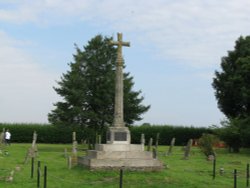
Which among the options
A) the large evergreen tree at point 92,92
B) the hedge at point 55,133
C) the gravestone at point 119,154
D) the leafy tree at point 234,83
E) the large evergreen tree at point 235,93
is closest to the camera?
the gravestone at point 119,154

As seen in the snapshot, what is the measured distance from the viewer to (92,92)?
145ft

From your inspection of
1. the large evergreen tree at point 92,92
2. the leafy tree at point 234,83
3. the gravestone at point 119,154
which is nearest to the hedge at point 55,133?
the leafy tree at point 234,83

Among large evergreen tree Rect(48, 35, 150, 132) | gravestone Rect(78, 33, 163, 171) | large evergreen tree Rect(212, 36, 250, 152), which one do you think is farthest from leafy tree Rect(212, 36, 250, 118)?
gravestone Rect(78, 33, 163, 171)

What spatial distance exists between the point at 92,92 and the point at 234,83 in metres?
17.3

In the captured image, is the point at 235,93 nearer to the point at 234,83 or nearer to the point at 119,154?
the point at 234,83

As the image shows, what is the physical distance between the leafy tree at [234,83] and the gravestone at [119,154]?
2853 centimetres

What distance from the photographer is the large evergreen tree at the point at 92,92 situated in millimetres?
43250

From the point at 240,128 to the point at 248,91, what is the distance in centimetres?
532

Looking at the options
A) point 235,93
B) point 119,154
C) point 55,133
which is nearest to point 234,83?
point 235,93

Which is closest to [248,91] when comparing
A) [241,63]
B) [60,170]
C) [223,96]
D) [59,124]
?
[241,63]

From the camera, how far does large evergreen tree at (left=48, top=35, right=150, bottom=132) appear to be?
43250mm

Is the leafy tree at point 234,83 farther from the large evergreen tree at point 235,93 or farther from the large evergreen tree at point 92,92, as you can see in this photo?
the large evergreen tree at point 92,92

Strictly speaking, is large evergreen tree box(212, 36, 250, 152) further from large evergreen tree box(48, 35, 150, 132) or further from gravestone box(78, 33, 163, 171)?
gravestone box(78, 33, 163, 171)

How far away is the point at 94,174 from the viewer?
791 inches
